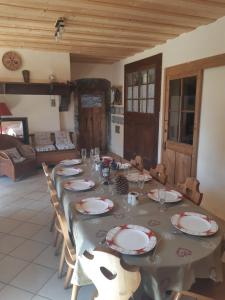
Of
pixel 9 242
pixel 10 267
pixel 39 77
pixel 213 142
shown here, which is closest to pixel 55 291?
pixel 10 267

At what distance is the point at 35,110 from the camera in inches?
209

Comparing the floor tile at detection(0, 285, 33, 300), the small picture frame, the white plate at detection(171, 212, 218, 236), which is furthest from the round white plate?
the small picture frame

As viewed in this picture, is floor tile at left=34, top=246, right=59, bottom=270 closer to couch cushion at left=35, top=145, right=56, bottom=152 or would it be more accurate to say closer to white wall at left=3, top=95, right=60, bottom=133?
couch cushion at left=35, top=145, right=56, bottom=152

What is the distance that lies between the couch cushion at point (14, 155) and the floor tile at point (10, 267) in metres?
2.40

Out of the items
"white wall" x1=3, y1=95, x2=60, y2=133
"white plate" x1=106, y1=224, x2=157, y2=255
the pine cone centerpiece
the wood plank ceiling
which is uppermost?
the wood plank ceiling

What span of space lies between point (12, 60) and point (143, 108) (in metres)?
2.87

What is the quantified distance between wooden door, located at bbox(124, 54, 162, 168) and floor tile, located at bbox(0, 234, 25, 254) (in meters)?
2.80

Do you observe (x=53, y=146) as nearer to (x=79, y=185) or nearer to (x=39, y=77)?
(x=39, y=77)

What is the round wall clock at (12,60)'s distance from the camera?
4.80 meters

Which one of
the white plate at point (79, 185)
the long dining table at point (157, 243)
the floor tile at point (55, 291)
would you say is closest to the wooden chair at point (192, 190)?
the long dining table at point (157, 243)

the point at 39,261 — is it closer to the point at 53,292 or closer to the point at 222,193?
the point at 53,292

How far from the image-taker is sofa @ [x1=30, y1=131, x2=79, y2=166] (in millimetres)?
5017

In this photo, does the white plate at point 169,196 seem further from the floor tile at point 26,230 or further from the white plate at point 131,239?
the floor tile at point 26,230

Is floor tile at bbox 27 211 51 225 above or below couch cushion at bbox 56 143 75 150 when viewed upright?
below
